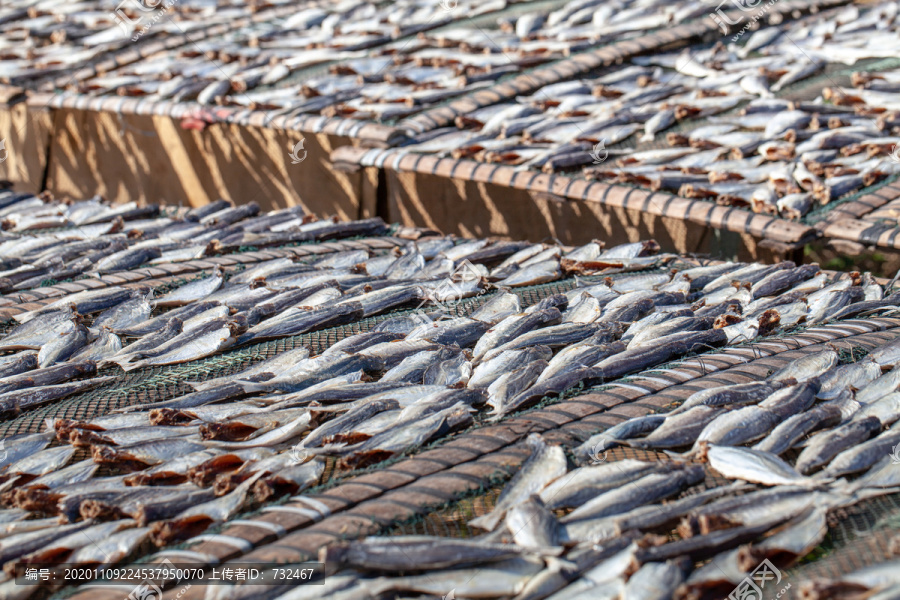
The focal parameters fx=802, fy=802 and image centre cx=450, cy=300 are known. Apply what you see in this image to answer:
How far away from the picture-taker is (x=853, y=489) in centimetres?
305

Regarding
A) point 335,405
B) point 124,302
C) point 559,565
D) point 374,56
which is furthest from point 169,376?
point 374,56

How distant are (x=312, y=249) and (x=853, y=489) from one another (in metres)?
4.62

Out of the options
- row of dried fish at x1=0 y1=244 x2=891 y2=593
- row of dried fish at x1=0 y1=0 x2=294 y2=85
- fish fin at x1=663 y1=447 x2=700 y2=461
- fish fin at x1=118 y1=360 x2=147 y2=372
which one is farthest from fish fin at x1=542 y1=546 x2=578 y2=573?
row of dried fish at x1=0 y1=0 x2=294 y2=85

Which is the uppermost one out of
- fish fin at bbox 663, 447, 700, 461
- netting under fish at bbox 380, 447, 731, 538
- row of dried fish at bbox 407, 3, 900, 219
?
row of dried fish at bbox 407, 3, 900, 219

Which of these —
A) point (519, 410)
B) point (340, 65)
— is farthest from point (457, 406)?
point (340, 65)

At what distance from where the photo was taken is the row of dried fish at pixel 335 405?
319 cm

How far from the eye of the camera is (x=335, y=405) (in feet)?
12.8

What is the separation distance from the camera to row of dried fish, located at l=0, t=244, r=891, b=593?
3.19 m

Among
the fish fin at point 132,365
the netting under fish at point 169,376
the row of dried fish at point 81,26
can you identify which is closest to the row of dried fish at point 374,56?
the row of dried fish at point 81,26

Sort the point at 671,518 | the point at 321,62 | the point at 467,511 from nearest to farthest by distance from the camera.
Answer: the point at 671,518, the point at 467,511, the point at 321,62

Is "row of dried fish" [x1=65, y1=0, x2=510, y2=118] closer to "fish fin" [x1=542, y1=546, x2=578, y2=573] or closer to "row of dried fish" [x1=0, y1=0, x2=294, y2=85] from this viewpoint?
"row of dried fish" [x1=0, y1=0, x2=294, y2=85]

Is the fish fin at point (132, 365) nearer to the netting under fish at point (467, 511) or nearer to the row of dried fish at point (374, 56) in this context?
the netting under fish at point (467, 511)

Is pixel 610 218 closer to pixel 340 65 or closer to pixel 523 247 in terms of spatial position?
pixel 523 247

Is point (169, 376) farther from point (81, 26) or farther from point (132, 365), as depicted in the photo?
point (81, 26)
